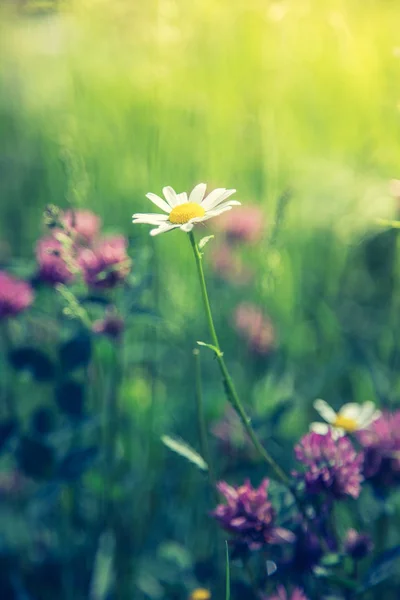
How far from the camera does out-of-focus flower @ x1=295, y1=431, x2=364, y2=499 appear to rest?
2.27ft

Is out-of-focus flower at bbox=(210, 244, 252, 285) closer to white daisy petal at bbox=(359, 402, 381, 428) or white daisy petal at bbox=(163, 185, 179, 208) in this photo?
white daisy petal at bbox=(359, 402, 381, 428)

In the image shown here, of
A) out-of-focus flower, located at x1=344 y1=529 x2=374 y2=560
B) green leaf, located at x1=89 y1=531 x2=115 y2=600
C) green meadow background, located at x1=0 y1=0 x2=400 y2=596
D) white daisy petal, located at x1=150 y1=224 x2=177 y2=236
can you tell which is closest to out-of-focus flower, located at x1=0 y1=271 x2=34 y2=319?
green meadow background, located at x1=0 y1=0 x2=400 y2=596

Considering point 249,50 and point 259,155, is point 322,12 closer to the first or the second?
point 259,155

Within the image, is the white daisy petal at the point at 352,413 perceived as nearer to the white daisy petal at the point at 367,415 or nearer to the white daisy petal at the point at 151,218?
the white daisy petal at the point at 367,415

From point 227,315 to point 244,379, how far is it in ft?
0.83

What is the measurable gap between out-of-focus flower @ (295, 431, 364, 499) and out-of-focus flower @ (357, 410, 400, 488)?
10cm

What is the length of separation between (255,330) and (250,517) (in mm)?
684

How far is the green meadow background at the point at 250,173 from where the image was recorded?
47.6 inches

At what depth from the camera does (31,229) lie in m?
2.03

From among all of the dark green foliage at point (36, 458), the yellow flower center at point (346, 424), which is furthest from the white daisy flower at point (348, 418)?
the dark green foliage at point (36, 458)

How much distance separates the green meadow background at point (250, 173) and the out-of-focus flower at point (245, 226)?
0.05 m

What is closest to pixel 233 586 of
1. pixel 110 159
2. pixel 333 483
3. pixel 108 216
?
pixel 333 483

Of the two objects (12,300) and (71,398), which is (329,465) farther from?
(12,300)

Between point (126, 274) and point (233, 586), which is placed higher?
point (126, 274)
